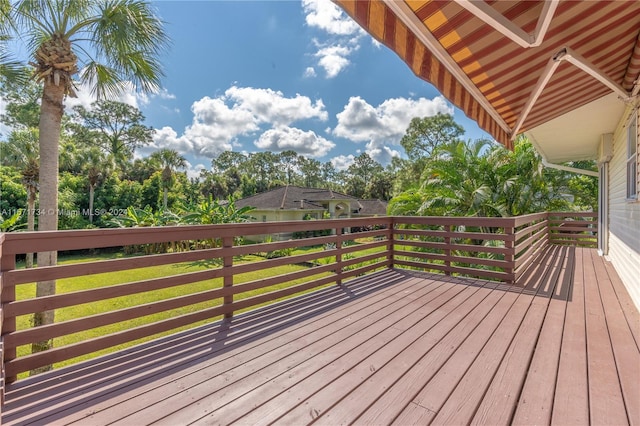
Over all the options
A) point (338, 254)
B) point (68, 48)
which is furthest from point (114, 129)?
point (338, 254)

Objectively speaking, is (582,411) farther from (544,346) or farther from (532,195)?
(532,195)

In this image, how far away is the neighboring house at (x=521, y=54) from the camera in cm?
165

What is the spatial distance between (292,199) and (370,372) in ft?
78.8

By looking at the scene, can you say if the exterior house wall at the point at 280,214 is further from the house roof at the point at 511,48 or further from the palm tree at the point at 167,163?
the house roof at the point at 511,48

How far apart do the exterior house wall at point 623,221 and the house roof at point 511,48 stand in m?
1.53

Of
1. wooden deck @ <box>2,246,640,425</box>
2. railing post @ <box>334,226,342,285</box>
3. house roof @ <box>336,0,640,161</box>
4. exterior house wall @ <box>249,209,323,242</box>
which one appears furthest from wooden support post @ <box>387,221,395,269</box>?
exterior house wall @ <box>249,209,323,242</box>

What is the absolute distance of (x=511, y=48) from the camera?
2064 millimetres

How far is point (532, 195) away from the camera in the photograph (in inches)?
335

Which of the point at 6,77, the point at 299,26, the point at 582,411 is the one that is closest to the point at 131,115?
the point at 299,26

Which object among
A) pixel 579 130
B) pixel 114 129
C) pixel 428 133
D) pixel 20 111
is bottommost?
pixel 579 130

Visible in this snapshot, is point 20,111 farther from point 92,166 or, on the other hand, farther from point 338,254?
point 338,254

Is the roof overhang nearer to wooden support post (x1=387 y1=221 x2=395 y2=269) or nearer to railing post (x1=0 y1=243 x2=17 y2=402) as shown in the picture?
wooden support post (x1=387 y1=221 x2=395 y2=269)

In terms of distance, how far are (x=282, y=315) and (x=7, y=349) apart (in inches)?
86.2

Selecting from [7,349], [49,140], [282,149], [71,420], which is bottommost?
[71,420]
